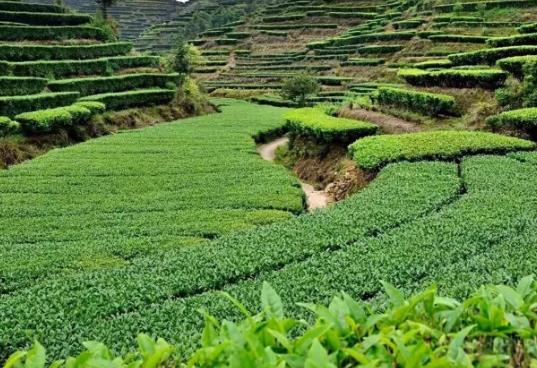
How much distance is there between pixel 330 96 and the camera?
1805 inches

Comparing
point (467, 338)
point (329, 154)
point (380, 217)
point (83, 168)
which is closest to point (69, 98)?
point (83, 168)

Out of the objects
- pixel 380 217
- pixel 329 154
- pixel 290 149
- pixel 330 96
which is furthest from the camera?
pixel 330 96

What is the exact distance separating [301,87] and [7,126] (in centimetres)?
2437

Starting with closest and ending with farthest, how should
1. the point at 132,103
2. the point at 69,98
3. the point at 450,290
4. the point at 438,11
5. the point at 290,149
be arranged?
1. the point at 450,290
2. the point at 290,149
3. the point at 69,98
4. the point at 132,103
5. the point at 438,11

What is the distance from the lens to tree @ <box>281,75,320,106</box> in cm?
4456

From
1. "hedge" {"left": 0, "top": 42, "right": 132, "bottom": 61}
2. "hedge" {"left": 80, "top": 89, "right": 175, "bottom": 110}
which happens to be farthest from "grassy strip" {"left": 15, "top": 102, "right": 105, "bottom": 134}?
"hedge" {"left": 0, "top": 42, "right": 132, "bottom": 61}

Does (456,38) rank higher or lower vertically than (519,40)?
lower

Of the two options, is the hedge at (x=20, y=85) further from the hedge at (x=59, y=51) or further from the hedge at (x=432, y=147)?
the hedge at (x=432, y=147)

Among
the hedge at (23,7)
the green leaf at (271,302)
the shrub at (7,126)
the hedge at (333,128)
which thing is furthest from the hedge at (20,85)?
the green leaf at (271,302)

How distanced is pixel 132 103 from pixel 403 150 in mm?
23371

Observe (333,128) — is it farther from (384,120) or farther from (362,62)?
(362,62)

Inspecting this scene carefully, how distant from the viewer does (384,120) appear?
25.2 metres

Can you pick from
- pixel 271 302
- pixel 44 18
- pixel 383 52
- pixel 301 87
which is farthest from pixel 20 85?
pixel 271 302

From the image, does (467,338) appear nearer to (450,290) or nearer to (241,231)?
(450,290)
